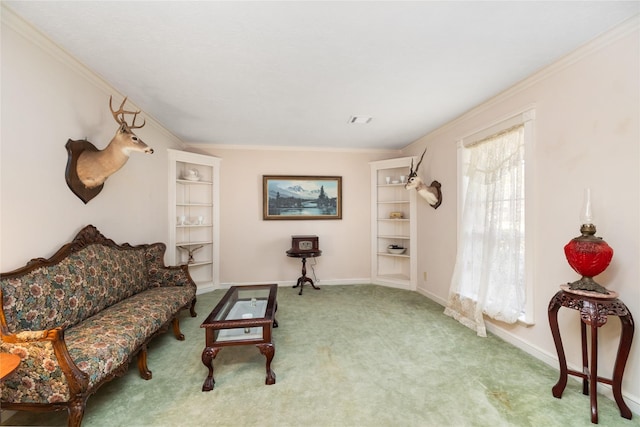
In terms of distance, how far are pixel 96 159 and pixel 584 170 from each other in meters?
3.93

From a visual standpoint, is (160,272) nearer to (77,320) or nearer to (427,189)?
(77,320)

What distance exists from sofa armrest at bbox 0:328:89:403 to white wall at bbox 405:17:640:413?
3.36 m

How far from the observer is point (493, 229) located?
2738 mm

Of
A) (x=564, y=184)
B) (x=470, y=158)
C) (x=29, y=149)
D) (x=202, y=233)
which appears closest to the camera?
(x=29, y=149)

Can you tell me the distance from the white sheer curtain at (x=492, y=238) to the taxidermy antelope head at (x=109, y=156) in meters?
3.44

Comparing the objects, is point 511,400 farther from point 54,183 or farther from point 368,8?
point 54,183

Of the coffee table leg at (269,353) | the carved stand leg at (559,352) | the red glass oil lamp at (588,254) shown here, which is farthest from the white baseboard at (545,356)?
the coffee table leg at (269,353)

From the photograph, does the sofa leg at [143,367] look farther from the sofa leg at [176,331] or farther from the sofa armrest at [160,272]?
the sofa armrest at [160,272]

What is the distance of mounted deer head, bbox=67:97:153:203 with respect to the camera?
219 cm

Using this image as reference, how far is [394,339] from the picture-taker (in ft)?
8.95

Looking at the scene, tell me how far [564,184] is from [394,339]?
2032 millimetres

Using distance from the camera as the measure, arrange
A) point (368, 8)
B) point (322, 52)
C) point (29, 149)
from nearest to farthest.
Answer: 1. point (368, 8)
2. point (29, 149)
3. point (322, 52)

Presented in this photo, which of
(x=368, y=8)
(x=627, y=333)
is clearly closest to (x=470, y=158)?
(x=627, y=333)

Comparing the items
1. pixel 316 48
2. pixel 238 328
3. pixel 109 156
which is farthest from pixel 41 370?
pixel 316 48
